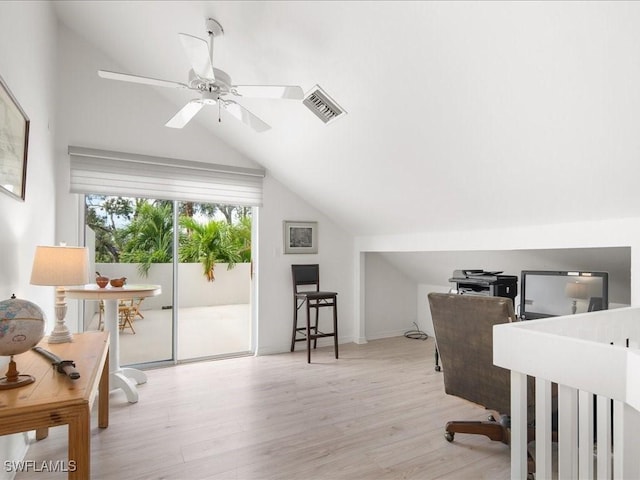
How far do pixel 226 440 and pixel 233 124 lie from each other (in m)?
2.73

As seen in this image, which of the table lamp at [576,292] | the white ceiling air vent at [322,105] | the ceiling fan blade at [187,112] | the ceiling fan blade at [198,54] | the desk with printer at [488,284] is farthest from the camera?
the desk with printer at [488,284]

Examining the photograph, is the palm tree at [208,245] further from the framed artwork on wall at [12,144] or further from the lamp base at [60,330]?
the framed artwork on wall at [12,144]

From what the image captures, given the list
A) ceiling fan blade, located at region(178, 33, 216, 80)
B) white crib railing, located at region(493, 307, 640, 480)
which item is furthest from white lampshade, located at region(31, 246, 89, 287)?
white crib railing, located at region(493, 307, 640, 480)

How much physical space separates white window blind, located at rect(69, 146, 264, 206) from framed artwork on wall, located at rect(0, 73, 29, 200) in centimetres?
127

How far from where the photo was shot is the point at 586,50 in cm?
149

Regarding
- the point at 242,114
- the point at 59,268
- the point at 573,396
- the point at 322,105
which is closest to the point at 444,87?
the point at 322,105

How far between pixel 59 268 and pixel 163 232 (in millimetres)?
1893

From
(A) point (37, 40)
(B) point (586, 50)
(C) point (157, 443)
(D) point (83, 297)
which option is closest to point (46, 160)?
(A) point (37, 40)

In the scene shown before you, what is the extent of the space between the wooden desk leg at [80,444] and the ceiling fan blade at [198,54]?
1.56 m

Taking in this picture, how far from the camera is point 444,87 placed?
2010 millimetres

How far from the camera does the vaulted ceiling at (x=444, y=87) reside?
157 centimetres

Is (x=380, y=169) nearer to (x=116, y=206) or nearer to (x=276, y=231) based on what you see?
(x=276, y=231)

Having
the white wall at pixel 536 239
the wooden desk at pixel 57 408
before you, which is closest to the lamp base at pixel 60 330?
the wooden desk at pixel 57 408

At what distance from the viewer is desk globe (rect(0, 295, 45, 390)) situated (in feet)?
4.25
